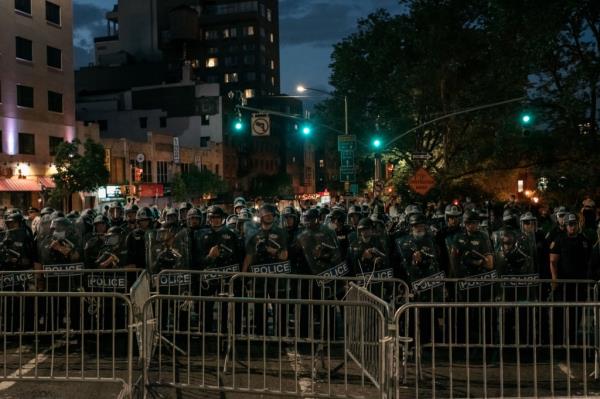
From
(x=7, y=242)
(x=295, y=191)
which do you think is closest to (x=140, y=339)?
(x=7, y=242)

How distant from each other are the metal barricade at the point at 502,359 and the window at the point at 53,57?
39.6m

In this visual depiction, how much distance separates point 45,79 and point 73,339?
1457 inches

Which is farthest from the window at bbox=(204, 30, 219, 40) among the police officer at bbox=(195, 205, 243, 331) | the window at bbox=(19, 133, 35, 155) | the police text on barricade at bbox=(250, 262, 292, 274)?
the police text on barricade at bbox=(250, 262, 292, 274)

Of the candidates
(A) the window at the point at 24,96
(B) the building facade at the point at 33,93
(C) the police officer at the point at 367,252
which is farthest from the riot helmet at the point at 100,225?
(A) the window at the point at 24,96

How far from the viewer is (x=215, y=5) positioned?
108m

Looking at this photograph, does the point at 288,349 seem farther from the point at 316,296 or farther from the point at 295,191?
the point at 295,191

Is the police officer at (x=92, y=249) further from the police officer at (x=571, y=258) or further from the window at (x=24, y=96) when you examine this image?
the window at (x=24, y=96)

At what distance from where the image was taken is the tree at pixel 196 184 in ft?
185

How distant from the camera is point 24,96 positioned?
136 ft

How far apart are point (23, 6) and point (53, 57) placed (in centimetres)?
376

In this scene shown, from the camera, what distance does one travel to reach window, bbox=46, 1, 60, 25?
43.6 m

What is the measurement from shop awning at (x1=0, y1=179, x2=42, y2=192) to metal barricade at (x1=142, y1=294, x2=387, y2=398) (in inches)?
1244

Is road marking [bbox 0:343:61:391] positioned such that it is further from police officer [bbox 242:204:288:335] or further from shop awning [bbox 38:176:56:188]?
shop awning [bbox 38:176:56:188]

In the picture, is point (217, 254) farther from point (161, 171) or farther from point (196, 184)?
point (196, 184)
